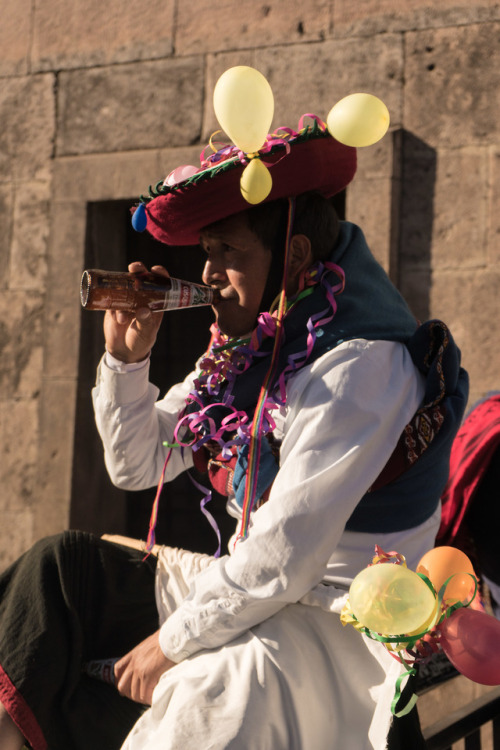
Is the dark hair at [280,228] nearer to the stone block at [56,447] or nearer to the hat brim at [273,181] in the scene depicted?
the hat brim at [273,181]

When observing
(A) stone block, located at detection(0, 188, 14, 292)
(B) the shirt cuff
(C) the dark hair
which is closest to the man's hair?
(C) the dark hair

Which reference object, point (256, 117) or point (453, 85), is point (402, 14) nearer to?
point (453, 85)

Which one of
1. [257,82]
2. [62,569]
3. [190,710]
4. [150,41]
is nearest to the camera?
[190,710]

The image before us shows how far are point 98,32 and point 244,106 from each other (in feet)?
8.69

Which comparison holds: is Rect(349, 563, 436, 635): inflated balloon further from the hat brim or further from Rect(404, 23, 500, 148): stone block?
Rect(404, 23, 500, 148): stone block

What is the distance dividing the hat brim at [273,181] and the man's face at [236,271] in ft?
0.14

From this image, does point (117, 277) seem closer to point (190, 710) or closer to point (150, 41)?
point (190, 710)

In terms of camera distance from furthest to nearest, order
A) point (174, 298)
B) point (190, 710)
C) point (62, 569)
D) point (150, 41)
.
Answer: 1. point (150, 41)
2. point (174, 298)
3. point (62, 569)
4. point (190, 710)

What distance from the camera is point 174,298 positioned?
2.50 meters

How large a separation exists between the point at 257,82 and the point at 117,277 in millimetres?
614

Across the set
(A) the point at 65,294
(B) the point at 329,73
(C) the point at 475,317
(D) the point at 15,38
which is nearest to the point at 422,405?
(C) the point at 475,317

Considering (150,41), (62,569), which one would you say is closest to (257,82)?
(62,569)

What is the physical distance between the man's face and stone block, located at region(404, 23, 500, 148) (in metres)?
1.82

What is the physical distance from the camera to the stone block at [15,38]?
15.2 ft
